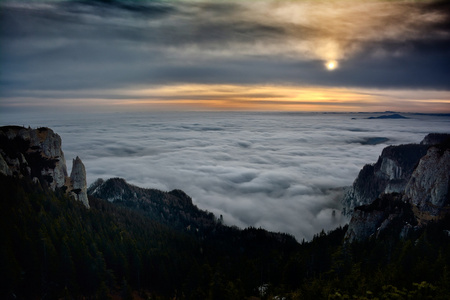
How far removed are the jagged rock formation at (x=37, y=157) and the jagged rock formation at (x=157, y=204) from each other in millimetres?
54619

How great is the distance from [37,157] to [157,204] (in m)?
80.8

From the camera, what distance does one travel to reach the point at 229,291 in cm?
4275

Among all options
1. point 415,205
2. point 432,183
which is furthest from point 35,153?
point 432,183

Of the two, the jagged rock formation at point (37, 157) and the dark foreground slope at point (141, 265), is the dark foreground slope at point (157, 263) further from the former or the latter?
the jagged rock formation at point (37, 157)

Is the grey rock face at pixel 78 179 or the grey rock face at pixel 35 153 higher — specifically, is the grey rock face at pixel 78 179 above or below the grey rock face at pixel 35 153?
below

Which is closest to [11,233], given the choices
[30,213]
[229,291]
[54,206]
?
[30,213]

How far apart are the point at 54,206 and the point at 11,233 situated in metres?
18.1

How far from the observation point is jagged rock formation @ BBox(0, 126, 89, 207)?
73062 mm

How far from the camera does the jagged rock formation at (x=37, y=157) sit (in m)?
73.1

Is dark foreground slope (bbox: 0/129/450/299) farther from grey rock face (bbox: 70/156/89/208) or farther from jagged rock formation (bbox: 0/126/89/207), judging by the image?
grey rock face (bbox: 70/156/89/208)

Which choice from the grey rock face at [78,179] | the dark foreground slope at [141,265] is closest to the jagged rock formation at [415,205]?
the dark foreground slope at [141,265]

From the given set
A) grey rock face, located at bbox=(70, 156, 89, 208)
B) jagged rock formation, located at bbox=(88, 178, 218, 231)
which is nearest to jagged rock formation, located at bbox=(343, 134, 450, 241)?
jagged rock formation, located at bbox=(88, 178, 218, 231)

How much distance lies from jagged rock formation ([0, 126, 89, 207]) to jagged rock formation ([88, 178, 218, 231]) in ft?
179

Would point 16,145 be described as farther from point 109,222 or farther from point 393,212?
point 393,212
